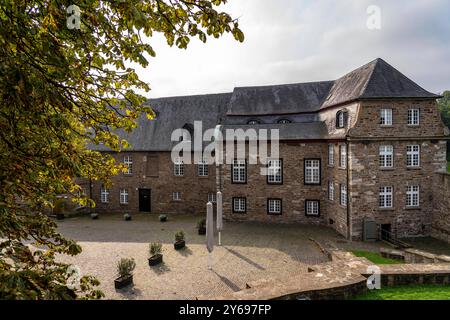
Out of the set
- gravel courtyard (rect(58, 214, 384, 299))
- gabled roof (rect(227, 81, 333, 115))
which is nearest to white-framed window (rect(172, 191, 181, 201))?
gravel courtyard (rect(58, 214, 384, 299))

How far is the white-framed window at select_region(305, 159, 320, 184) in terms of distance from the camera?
22562 millimetres

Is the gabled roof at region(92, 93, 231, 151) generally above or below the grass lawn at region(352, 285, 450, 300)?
above

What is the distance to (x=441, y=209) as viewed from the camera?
60.8 feet

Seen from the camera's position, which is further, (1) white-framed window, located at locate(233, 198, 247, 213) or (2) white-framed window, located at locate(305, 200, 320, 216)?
(1) white-framed window, located at locate(233, 198, 247, 213)

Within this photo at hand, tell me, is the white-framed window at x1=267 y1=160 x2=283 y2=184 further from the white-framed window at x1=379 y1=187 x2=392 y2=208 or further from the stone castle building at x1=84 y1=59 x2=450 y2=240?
the white-framed window at x1=379 y1=187 x2=392 y2=208

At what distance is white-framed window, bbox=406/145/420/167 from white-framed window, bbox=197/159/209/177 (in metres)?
15.8

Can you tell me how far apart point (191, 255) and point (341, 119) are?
1326 cm

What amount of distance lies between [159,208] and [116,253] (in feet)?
39.9

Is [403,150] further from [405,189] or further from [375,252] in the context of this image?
[375,252]

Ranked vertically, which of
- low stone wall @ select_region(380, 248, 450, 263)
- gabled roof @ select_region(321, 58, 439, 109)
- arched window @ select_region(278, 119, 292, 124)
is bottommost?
low stone wall @ select_region(380, 248, 450, 263)

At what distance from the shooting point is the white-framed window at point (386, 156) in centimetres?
1875

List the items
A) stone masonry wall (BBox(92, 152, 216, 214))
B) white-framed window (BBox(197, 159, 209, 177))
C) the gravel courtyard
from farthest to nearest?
stone masonry wall (BBox(92, 152, 216, 214)) → white-framed window (BBox(197, 159, 209, 177)) → the gravel courtyard

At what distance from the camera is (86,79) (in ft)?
17.1
